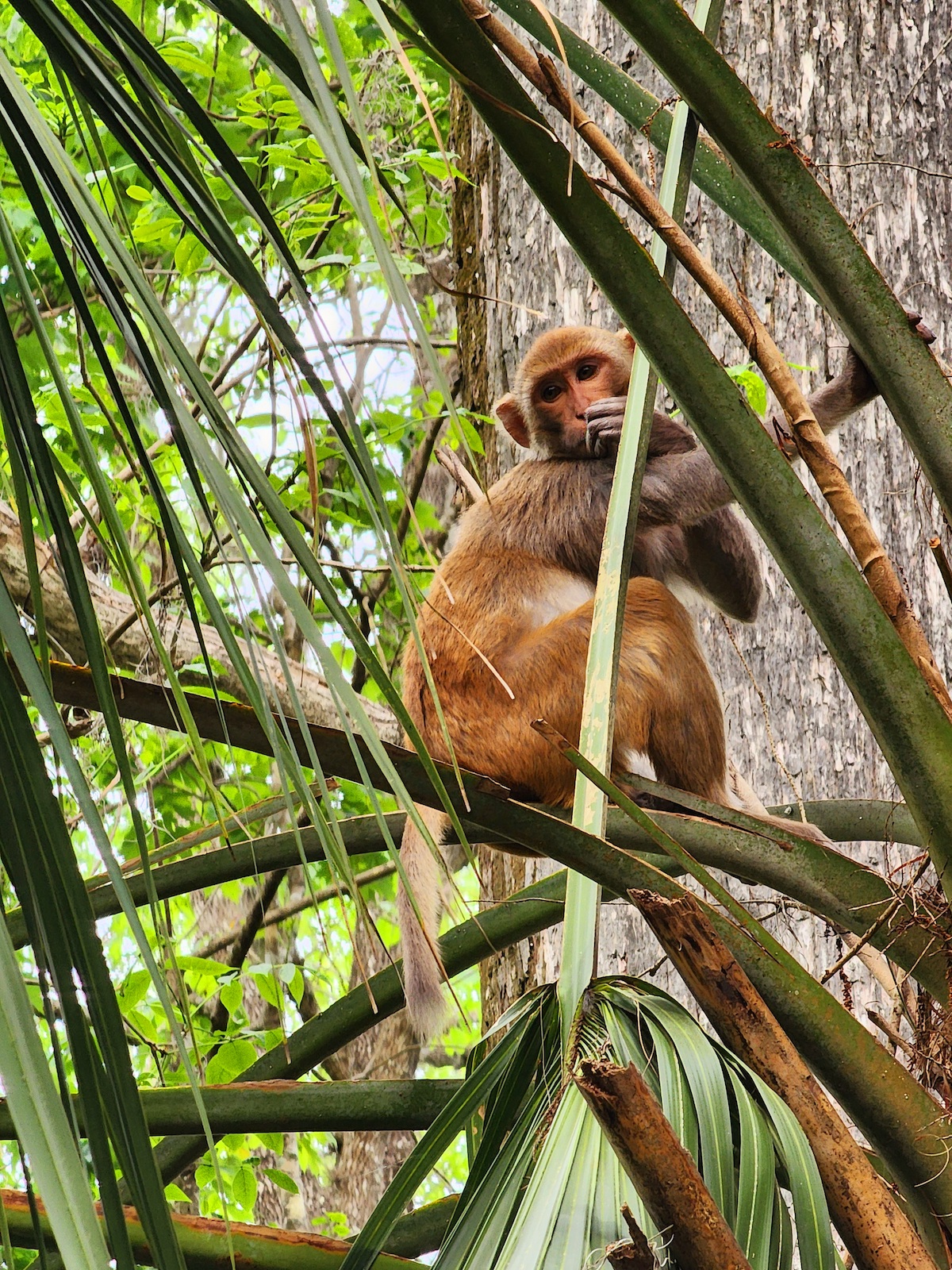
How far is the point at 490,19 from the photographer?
1.29 metres

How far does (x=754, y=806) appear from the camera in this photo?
3.23 metres

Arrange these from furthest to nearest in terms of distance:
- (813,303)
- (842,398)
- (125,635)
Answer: (125,635) → (813,303) → (842,398)

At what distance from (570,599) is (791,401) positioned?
2.36 metres

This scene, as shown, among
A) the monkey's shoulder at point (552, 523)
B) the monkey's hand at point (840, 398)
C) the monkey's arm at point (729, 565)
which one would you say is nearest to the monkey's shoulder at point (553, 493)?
the monkey's shoulder at point (552, 523)

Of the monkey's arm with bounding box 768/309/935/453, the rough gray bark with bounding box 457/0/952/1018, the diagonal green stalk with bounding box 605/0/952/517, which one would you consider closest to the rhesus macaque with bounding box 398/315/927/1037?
the rough gray bark with bounding box 457/0/952/1018

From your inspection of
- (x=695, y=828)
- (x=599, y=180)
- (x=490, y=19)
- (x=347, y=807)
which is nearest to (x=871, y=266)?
(x=599, y=180)

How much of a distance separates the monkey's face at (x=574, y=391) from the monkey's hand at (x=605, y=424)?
0.20 metres

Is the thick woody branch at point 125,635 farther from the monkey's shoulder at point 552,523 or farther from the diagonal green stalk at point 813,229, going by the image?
the diagonal green stalk at point 813,229

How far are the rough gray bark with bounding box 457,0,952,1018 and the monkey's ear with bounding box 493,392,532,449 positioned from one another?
62 centimetres

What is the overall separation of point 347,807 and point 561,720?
9.08 feet

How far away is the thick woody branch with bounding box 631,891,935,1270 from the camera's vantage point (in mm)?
1357

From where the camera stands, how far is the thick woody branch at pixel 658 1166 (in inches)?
40.2

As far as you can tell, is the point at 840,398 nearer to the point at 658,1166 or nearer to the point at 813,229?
the point at 813,229

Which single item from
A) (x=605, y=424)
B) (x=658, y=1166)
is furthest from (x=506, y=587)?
(x=658, y=1166)
